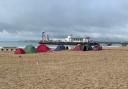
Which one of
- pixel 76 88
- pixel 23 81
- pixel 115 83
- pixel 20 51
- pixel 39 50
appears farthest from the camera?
pixel 39 50

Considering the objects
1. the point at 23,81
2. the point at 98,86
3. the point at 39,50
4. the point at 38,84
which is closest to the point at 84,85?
the point at 98,86

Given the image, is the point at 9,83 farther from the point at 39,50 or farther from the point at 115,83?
the point at 39,50

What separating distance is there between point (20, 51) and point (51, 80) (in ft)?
97.1

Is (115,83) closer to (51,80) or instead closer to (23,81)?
(51,80)

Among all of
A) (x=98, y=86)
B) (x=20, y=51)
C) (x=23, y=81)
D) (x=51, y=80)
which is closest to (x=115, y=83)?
(x=98, y=86)

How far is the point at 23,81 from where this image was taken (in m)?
12.7

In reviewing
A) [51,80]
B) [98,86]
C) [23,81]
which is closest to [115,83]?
[98,86]

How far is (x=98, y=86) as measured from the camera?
11164mm

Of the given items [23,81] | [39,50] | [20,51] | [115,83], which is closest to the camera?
[115,83]

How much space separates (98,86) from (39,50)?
36.5 metres

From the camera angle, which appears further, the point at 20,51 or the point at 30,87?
the point at 20,51

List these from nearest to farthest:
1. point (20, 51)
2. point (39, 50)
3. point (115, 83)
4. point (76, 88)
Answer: point (76, 88) → point (115, 83) → point (20, 51) → point (39, 50)

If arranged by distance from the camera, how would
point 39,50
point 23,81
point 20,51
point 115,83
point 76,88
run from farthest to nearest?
1. point 39,50
2. point 20,51
3. point 23,81
4. point 115,83
5. point 76,88

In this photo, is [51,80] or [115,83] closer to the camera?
[115,83]
